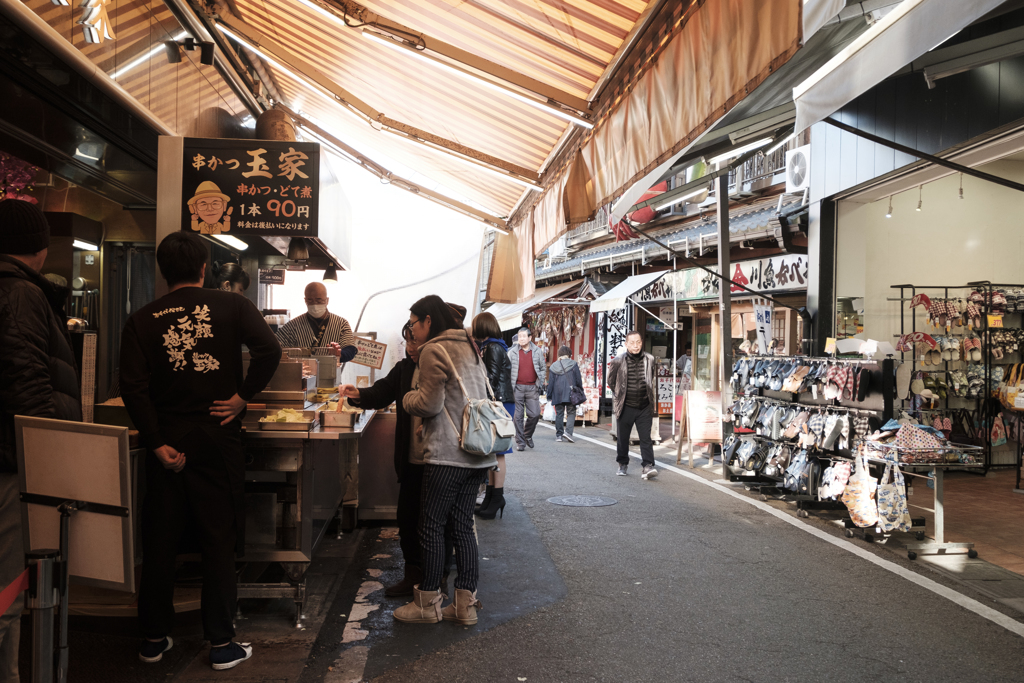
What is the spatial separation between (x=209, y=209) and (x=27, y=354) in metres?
2.22

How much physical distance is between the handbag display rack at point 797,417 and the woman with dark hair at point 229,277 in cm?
653

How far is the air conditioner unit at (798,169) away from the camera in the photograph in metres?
11.6

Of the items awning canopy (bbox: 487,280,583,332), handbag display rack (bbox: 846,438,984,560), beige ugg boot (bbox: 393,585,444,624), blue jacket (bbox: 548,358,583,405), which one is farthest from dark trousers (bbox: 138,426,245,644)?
awning canopy (bbox: 487,280,583,332)

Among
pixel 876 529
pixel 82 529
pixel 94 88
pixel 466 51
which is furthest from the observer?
→ pixel 876 529

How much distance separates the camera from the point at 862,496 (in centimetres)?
726

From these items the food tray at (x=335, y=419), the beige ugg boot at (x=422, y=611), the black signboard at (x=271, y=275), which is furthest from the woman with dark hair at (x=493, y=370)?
the black signboard at (x=271, y=275)

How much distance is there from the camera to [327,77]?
26.6 feet

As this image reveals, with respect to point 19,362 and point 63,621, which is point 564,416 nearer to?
point 19,362

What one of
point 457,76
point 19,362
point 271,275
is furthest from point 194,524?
point 271,275

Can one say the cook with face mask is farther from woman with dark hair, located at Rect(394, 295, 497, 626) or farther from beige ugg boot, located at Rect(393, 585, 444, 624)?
beige ugg boot, located at Rect(393, 585, 444, 624)

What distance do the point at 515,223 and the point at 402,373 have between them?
5847 mm

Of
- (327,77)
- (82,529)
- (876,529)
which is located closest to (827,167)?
(876,529)

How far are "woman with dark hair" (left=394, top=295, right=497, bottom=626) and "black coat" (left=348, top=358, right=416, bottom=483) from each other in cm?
57

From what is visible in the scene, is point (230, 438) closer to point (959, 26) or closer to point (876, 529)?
point (959, 26)
